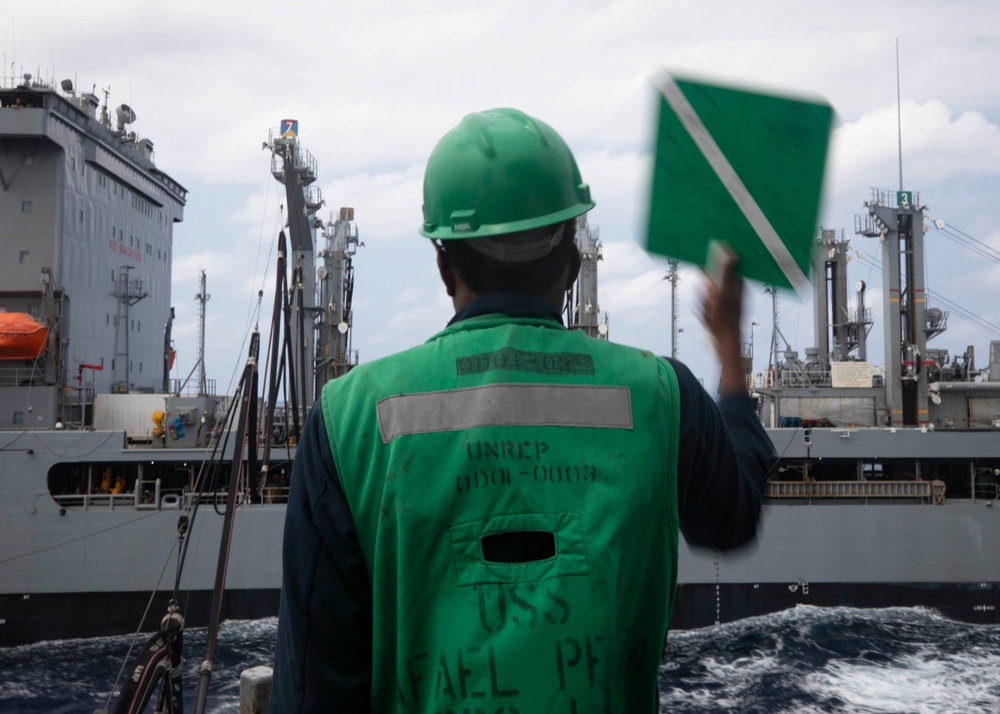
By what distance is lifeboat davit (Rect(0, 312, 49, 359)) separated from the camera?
1550 cm

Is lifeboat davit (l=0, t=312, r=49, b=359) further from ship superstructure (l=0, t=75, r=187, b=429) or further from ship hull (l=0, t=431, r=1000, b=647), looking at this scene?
ship hull (l=0, t=431, r=1000, b=647)

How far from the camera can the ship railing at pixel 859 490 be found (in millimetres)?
15047

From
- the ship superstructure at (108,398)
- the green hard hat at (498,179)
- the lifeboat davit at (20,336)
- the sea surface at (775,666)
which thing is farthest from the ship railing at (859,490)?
the green hard hat at (498,179)

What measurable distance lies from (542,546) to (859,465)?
16157mm

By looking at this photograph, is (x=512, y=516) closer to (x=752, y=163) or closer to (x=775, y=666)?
(x=752, y=163)

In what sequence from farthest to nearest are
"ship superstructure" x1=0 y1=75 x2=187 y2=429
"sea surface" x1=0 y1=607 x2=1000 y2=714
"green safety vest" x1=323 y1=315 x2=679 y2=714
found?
"ship superstructure" x1=0 y1=75 x2=187 y2=429, "sea surface" x1=0 y1=607 x2=1000 y2=714, "green safety vest" x1=323 y1=315 x2=679 y2=714

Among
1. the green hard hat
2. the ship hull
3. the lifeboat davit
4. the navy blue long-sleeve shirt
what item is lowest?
the ship hull

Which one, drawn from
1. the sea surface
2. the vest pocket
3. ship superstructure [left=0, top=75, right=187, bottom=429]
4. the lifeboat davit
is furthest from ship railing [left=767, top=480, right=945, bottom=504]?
the vest pocket

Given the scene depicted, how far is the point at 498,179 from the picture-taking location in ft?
4.09

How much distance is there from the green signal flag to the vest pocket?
57 centimetres

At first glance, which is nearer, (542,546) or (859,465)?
A: (542,546)

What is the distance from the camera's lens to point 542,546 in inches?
43.2

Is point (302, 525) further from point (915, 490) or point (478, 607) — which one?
point (915, 490)

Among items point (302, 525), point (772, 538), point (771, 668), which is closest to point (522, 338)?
point (302, 525)
